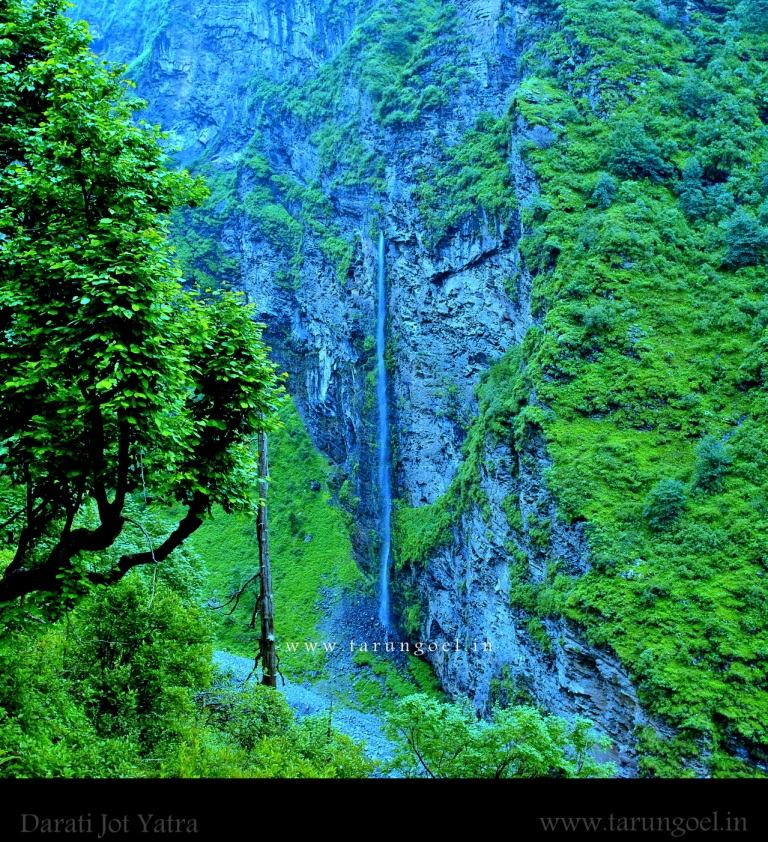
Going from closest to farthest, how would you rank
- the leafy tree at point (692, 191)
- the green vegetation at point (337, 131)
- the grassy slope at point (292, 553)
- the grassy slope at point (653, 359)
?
the grassy slope at point (653, 359) → the leafy tree at point (692, 191) → the grassy slope at point (292, 553) → the green vegetation at point (337, 131)

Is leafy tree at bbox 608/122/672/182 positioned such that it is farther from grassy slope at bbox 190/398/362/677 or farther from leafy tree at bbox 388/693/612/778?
leafy tree at bbox 388/693/612/778

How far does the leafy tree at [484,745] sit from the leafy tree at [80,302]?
3965 millimetres

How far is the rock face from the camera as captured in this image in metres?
23.8

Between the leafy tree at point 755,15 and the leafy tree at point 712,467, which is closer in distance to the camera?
the leafy tree at point 712,467

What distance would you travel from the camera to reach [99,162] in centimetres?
642

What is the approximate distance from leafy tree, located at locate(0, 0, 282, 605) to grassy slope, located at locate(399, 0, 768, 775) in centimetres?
1375

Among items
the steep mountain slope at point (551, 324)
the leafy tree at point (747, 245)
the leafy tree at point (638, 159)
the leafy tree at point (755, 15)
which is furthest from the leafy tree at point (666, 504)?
the leafy tree at point (755, 15)

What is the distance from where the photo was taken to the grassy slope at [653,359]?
1638 cm

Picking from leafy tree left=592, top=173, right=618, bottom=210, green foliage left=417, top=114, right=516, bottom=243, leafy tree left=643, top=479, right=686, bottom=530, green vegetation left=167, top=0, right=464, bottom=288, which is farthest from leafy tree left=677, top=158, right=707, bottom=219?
leafy tree left=643, top=479, right=686, bottom=530

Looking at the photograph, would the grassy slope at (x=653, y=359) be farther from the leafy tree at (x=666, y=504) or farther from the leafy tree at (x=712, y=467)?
the leafy tree at (x=666, y=504)

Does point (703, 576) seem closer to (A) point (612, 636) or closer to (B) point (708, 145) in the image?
(A) point (612, 636)

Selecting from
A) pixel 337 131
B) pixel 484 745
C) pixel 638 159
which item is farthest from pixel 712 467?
pixel 337 131

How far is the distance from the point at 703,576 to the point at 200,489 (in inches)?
587

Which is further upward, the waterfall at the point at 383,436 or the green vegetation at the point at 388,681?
the waterfall at the point at 383,436
